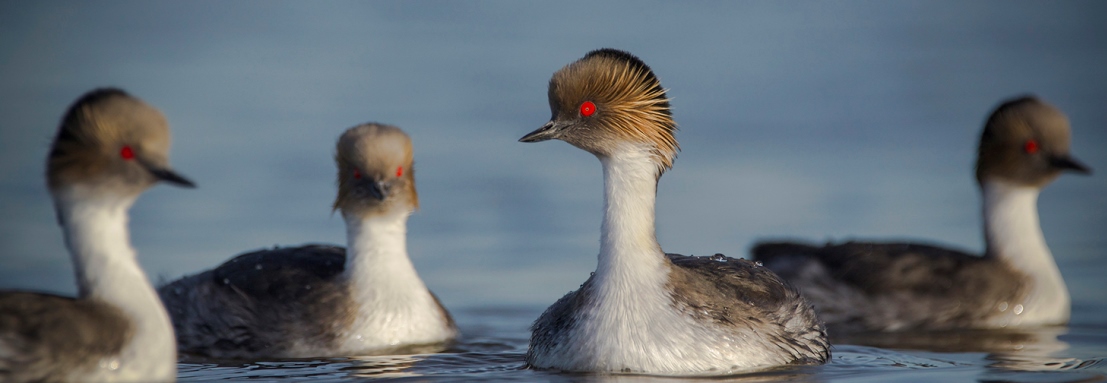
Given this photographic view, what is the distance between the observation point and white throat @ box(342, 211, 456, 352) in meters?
10.5

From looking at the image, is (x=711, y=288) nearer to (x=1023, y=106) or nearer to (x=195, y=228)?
(x=1023, y=106)

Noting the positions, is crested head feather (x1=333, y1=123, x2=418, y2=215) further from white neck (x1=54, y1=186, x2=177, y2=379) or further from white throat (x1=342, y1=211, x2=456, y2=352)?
white neck (x1=54, y1=186, x2=177, y2=379)

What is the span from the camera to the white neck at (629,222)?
8.35 metres

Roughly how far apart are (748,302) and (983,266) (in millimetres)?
4716

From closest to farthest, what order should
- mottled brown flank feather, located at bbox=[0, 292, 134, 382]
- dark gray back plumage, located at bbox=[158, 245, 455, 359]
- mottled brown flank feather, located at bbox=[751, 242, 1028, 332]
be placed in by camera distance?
mottled brown flank feather, located at bbox=[0, 292, 134, 382]
dark gray back plumage, located at bbox=[158, 245, 455, 359]
mottled brown flank feather, located at bbox=[751, 242, 1028, 332]

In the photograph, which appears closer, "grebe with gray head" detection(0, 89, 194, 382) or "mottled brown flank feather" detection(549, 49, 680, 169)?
"grebe with gray head" detection(0, 89, 194, 382)

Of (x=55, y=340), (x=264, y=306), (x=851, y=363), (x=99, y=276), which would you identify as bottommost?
(x=55, y=340)

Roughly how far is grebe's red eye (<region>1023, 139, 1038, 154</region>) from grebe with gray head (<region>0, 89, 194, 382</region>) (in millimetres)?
8515

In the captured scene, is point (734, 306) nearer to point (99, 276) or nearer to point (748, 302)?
point (748, 302)

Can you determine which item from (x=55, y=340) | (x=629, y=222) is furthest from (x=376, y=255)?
(x=55, y=340)

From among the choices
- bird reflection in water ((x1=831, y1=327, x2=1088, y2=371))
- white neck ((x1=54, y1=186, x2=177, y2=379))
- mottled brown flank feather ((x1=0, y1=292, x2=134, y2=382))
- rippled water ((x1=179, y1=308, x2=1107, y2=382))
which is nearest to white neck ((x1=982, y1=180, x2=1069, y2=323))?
bird reflection in water ((x1=831, y1=327, x2=1088, y2=371))

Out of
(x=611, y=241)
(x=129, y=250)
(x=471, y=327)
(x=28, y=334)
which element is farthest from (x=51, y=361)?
(x=471, y=327)

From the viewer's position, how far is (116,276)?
701cm

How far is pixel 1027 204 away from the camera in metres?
13.1
